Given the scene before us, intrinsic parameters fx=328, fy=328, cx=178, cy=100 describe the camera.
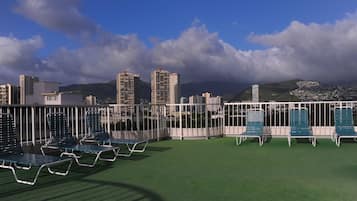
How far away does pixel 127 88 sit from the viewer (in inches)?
861

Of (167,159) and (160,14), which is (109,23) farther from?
(167,159)

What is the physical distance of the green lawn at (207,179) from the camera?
166 inches

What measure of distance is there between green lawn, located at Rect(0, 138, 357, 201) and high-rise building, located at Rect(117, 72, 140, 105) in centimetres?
1184

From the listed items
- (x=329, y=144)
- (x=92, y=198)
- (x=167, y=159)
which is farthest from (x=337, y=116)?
(x=92, y=198)

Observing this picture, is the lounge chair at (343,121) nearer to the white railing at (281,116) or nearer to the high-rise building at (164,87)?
the white railing at (281,116)

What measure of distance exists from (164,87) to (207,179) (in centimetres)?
1596

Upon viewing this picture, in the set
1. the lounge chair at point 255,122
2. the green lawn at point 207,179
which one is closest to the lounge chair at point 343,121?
the green lawn at point 207,179

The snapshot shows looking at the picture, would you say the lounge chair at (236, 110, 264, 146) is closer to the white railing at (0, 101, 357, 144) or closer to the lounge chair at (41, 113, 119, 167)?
the white railing at (0, 101, 357, 144)

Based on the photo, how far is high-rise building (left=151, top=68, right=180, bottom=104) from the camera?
19125 mm

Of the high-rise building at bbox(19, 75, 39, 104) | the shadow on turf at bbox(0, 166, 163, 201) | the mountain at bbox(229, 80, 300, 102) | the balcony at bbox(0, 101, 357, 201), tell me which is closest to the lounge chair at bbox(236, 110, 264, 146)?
the balcony at bbox(0, 101, 357, 201)

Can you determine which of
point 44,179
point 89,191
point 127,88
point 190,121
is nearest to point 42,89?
point 127,88

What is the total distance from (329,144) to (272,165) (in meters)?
4.10

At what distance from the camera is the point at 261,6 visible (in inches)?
682

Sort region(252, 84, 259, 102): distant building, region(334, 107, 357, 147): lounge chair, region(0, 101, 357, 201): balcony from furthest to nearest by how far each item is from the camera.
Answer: region(252, 84, 259, 102): distant building
region(334, 107, 357, 147): lounge chair
region(0, 101, 357, 201): balcony
